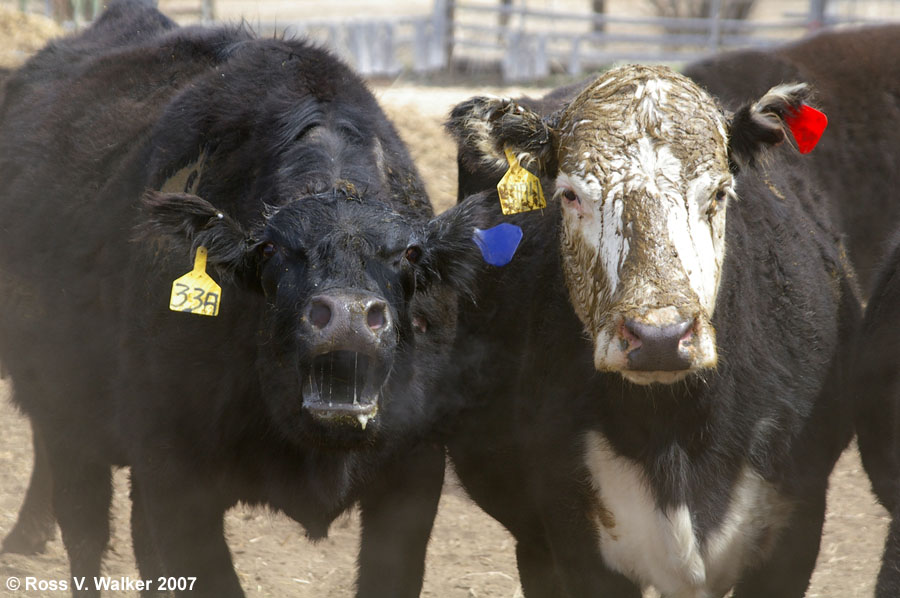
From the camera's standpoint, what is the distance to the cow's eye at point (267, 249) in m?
3.59

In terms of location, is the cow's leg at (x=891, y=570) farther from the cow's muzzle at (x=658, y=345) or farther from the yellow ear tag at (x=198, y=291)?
the yellow ear tag at (x=198, y=291)

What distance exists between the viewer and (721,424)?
375 centimetres

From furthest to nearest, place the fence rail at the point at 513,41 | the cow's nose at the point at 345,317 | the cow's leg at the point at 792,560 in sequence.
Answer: the fence rail at the point at 513,41
the cow's leg at the point at 792,560
the cow's nose at the point at 345,317

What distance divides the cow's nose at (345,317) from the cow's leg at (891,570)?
5.19 feet

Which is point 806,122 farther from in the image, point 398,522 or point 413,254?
point 398,522

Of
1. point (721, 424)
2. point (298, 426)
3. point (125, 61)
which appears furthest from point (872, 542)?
point (125, 61)

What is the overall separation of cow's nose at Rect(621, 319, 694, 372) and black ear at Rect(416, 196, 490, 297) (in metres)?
0.79

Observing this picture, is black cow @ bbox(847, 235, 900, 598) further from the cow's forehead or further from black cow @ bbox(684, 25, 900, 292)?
black cow @ bbox(684, 25, 900, 292)

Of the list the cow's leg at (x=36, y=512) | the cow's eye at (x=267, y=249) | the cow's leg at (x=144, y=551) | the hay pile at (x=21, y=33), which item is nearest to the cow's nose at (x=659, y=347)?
the cow's eye at (x=267, y=249)

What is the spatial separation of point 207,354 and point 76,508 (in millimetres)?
1540

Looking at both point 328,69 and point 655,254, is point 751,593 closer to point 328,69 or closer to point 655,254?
point 655,254

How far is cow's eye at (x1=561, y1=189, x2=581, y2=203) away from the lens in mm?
3660

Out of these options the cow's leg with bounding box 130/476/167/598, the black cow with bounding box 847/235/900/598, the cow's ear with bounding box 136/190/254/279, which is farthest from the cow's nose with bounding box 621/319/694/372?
the cow's leg with bounding box 130/476/167/598

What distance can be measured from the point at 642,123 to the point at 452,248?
0.73 m
